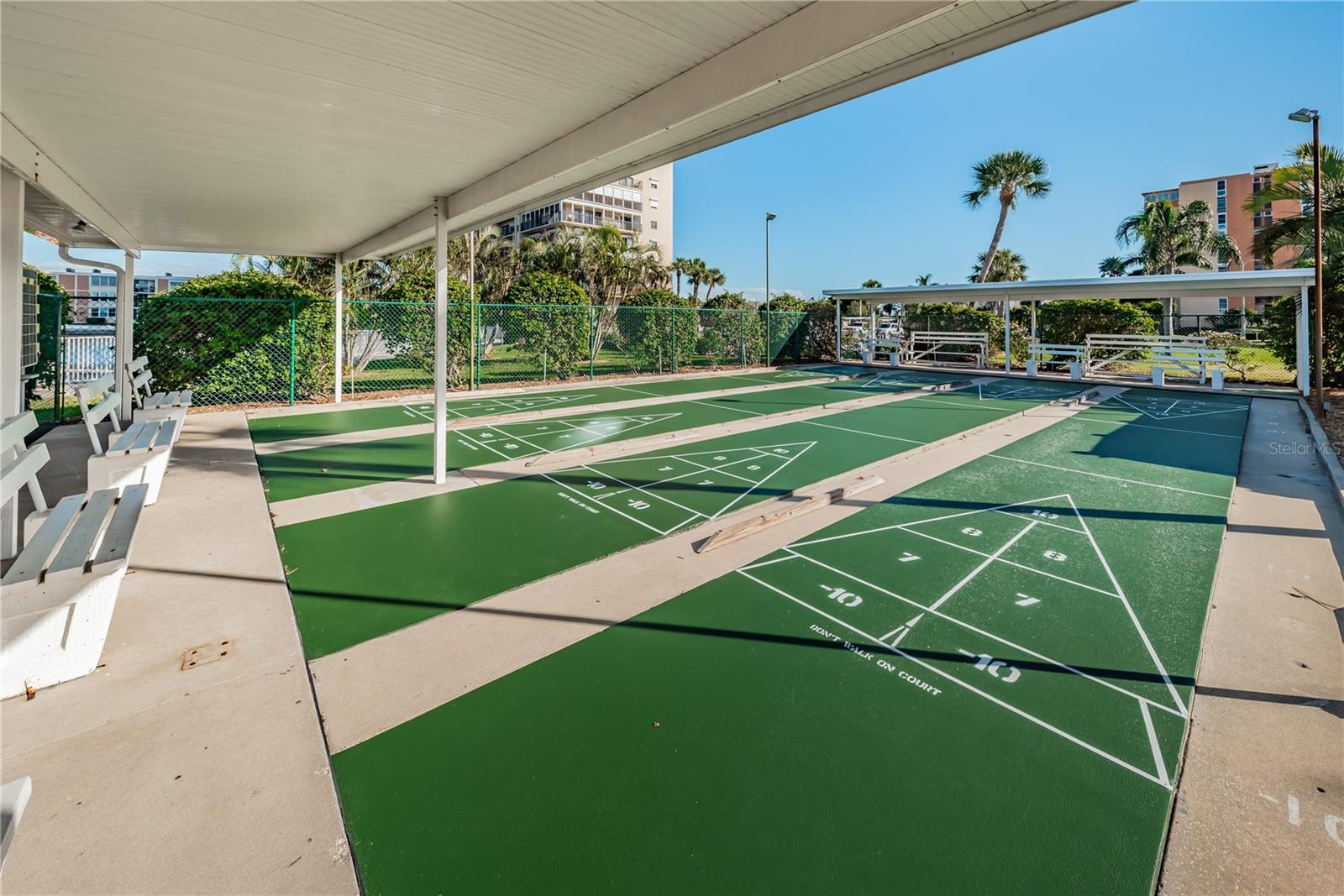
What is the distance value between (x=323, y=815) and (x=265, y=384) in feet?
42.6

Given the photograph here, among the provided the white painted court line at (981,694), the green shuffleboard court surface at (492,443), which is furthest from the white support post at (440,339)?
the white painted court line at (981,694)

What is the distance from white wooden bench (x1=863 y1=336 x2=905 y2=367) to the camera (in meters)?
23.1

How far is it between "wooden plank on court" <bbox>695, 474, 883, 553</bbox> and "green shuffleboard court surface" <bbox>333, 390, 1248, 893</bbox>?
489 mm

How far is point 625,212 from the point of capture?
196 feet

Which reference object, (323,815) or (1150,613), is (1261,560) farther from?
(323,815)

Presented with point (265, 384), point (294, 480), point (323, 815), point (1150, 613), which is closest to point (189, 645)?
point (323, 815)

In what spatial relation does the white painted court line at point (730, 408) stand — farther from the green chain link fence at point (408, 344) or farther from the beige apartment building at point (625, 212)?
the beige apartment building at point (625, 212)

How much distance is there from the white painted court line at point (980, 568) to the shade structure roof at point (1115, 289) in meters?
15.3

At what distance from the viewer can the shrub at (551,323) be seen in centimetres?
1653

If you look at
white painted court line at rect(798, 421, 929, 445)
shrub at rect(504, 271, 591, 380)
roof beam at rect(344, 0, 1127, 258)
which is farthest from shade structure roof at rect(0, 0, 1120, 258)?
shrub at rect(504, 271, 591, 380)

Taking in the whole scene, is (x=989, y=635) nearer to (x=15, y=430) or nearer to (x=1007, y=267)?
(x=15, y=430)

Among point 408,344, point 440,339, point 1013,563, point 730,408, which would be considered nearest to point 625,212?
point 408,344

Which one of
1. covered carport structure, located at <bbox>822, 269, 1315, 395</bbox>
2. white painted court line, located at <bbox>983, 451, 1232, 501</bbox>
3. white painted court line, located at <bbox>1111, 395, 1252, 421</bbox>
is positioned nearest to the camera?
white painted court line, located at <bbox>983, 451, 1232, 501</bbox>

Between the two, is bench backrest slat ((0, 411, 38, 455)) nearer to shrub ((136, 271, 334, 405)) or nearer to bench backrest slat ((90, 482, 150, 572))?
bench backrest slat ((90, 482, 150, 572))
